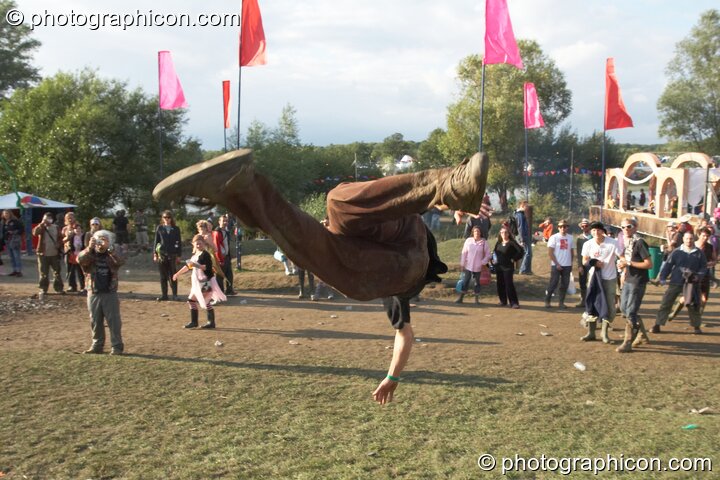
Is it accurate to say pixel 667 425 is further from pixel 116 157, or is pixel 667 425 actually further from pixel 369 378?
pixel 116 157

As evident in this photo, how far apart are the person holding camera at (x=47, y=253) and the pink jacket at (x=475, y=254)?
31.0 feet

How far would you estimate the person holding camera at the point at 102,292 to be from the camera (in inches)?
370

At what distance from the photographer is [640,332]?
1072cm

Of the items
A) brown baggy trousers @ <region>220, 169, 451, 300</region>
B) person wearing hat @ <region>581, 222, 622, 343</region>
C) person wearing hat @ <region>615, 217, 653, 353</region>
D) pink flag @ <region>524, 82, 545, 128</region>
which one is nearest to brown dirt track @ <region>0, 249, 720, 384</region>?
person wearing hat @ <region>615, 217, 653, 353</region>

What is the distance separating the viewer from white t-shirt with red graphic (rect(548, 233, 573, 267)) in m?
13.3

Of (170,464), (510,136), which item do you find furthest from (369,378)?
(510,136)

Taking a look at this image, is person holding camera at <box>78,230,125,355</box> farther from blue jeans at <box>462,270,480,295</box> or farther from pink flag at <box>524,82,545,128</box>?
pink flag at <box>524,82,545,128</box>

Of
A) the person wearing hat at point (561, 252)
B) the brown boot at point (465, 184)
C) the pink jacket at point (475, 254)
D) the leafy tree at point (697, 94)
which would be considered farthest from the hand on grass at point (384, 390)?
the leafy tree at point (697, 94)

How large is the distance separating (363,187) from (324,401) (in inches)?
187

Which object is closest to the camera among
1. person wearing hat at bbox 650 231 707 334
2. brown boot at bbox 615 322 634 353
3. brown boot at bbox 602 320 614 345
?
brown boot at bbox 615 322 634 353

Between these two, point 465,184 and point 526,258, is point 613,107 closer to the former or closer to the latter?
point 526,258

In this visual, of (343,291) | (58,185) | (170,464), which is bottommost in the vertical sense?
(170,464)

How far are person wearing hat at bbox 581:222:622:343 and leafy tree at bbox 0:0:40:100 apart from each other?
34.5 meters

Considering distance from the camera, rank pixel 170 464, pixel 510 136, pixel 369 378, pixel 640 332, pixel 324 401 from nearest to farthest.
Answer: pixel 170 464
pixel 324 401
pixel 369 378
pixel 640 332
pixel 510 136
